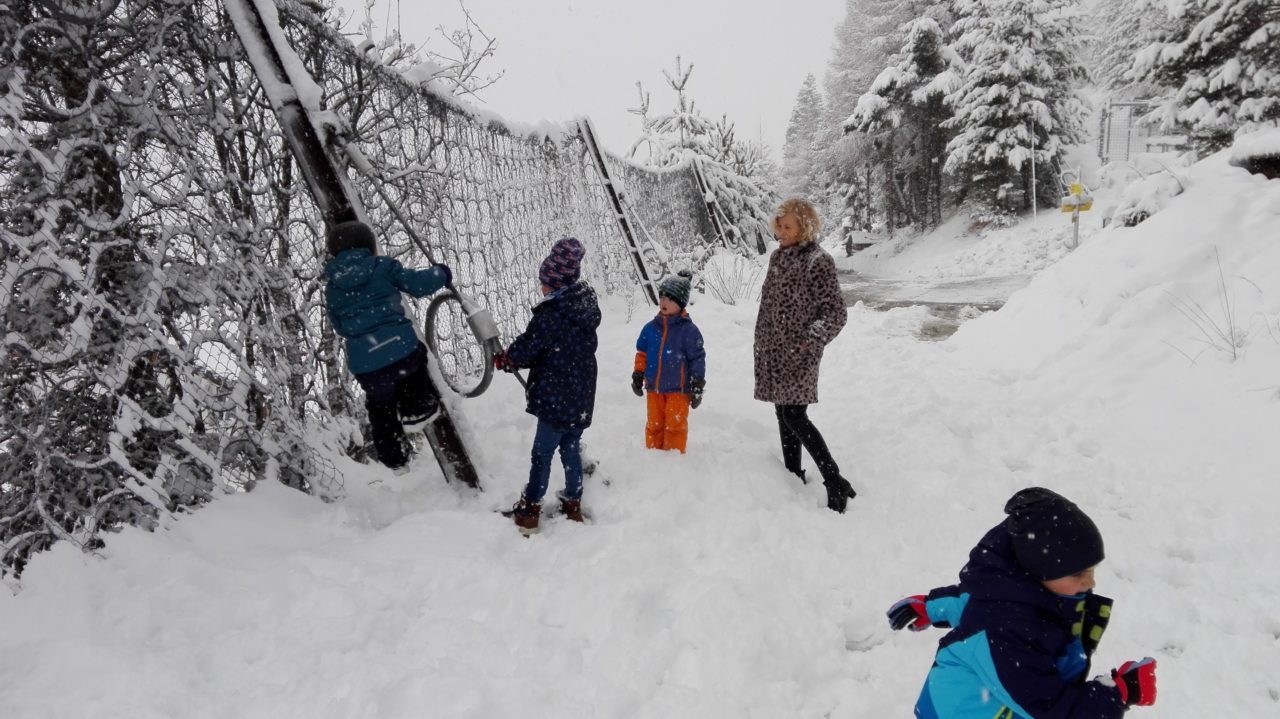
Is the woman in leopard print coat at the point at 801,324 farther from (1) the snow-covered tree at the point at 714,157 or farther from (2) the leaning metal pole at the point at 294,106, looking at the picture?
(1) the snow-covered tree at the point at 714,157

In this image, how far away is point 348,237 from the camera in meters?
2.70

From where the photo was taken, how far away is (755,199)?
1519 centimetres

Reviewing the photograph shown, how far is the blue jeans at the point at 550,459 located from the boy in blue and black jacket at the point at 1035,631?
199 centimetres

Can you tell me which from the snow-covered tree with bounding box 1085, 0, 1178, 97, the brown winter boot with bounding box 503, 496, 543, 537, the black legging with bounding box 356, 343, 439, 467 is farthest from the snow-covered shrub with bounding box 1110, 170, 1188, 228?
the snow-covered tree with bounding box 1085, 0, 1178, 97

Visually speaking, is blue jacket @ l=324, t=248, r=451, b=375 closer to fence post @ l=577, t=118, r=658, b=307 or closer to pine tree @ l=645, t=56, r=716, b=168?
fence post @ l=577, t=118, r=658, b=307

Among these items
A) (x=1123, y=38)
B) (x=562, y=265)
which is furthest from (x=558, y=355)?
(x=1123, y=38)

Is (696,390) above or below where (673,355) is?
below

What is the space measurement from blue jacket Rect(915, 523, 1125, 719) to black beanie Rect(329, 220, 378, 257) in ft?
8.62

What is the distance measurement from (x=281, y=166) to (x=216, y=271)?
0.74 m

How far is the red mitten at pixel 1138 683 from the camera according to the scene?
1.44m

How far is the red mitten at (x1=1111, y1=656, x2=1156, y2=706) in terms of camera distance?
1.44 metres

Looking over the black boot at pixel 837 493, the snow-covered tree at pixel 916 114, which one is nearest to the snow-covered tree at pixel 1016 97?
the snow-covered tree at pixel 916 114

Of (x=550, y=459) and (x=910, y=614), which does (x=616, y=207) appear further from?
(x=910, y=614)

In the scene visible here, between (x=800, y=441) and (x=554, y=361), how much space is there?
1.65 metres
